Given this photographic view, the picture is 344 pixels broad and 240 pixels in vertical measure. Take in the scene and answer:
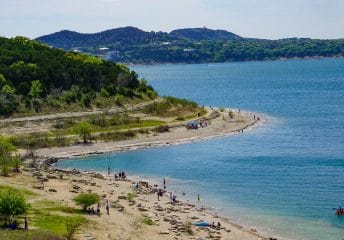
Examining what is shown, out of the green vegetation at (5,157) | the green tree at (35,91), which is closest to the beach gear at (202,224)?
the green vegetation at (5,157)

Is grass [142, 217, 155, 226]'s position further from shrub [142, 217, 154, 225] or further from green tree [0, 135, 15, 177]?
green tree [0, 135, 15, 177]

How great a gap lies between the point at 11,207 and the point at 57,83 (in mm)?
82688

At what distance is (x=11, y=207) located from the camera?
42969 mm

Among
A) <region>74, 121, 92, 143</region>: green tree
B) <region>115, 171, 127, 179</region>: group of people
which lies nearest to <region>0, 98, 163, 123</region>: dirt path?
<region>74, 121, 92, 143</region>: green tree

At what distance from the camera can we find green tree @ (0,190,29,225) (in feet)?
141

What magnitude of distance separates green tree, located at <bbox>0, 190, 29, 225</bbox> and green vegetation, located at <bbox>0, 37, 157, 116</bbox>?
62383mm

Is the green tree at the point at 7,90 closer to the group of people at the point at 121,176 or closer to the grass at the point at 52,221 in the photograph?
the group of people at the point at 121,176

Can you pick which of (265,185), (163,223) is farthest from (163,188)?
(163,223)

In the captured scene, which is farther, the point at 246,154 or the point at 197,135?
the point at 197,135

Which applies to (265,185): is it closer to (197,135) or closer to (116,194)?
(116,194)

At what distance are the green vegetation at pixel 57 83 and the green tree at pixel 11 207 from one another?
62.4 meters

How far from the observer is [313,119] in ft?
404

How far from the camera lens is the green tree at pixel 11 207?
4300 cm

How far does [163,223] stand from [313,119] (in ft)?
261
